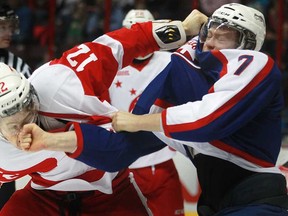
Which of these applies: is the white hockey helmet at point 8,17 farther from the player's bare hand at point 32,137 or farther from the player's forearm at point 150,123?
the player's forearm at point 150,123

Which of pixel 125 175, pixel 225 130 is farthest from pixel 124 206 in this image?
pixel 225 130

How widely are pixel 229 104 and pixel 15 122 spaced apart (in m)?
0.66

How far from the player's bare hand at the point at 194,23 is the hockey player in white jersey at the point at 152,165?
2.54 ft

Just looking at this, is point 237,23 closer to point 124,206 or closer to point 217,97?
point 217,97

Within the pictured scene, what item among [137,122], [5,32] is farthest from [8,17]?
[137,122]

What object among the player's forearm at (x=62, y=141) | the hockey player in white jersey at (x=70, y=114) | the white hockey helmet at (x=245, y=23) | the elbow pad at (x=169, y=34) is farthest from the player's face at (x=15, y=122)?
the white hockey helmet at (x=245, y=23)

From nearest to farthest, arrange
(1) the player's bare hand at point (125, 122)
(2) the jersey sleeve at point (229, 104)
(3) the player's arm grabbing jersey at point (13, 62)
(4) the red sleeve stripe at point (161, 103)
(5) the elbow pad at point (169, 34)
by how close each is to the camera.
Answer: (2) the jersey sleeve at point (229, 104), (1) the player's bare hand at point (125, 122), (4) the red sleeve stripe at point (161, 103), (5) the elbow pad at point (169, 34), (3) the player's arm grabbing jersey at point (13, 62)

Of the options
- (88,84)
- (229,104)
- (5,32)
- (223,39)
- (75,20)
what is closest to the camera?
(229,104)

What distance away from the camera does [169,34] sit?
103 inches

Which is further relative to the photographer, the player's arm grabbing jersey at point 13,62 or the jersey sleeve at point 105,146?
the player's arm grabbing jersey at point 13,62

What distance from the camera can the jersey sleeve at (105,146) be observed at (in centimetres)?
226

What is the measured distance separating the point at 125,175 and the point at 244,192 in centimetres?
66

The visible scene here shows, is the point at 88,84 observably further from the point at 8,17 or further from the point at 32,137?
the point at 8,17

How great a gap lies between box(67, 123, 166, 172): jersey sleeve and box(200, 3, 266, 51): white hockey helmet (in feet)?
1.39
